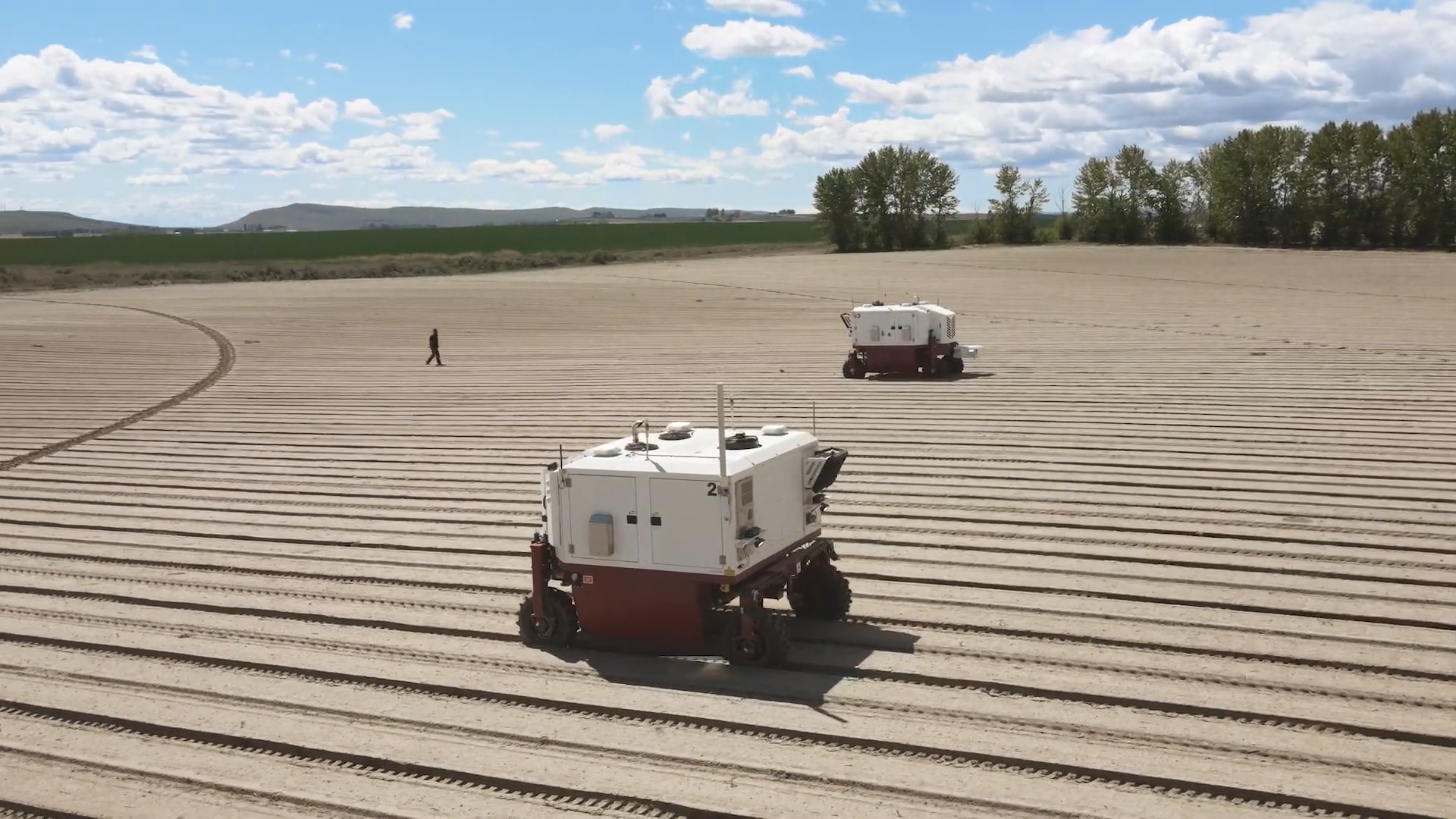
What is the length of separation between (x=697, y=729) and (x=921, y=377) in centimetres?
1618

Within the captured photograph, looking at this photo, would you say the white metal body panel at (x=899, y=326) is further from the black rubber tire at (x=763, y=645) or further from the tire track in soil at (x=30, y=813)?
the tire track in soil at (x=30, y=813)

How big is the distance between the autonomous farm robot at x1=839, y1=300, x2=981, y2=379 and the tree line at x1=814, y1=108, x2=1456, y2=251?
163 ft

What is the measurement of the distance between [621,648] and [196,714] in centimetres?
271

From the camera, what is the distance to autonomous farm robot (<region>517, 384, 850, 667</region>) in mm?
8086

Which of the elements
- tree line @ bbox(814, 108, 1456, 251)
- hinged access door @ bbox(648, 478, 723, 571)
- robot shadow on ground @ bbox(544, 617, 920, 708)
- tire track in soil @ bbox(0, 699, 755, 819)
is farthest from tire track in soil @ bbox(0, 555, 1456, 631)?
tree line @ bbox(814, 108, 1456, 251)

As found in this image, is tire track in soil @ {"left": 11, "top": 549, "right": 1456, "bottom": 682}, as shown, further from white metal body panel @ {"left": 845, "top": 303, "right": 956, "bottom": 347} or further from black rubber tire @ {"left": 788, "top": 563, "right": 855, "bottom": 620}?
white metal body panel @ {"left": 845, "top": 303, "right": 956, "bottom": 347}

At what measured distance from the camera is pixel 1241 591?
32.2 feet

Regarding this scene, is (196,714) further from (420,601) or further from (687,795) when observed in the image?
(687,795)

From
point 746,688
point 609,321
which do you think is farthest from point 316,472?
point 609,321

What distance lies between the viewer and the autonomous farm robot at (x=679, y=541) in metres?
8.09

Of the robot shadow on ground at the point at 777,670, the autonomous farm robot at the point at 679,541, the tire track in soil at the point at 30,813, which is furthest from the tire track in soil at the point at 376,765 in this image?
the autonomous farm robot at the point at 679,541

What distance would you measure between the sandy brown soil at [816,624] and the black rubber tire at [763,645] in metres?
0.07

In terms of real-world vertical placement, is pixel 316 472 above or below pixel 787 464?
below

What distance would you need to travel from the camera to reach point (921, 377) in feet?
75.8
